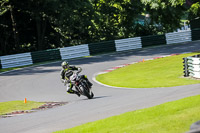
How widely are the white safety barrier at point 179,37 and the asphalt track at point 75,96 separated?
1393 millimetres

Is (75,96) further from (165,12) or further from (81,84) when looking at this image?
(165,12)

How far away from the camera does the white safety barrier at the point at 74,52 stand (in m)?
32.0

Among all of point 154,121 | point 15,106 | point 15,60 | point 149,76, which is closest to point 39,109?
point 15,106

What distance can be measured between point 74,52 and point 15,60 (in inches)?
203

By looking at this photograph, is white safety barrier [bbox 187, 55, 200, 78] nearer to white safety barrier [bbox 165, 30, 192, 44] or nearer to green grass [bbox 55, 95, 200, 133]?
green grass [bbox 55, 95, 200, 133]

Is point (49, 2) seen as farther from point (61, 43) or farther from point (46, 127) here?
point (46, 127)

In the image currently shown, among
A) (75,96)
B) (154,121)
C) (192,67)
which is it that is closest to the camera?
(154,121)

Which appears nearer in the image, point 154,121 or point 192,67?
point 154,121

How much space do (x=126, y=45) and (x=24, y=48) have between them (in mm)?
11763

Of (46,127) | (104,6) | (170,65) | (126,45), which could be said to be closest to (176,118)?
(46,127)

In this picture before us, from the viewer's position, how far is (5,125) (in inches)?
432

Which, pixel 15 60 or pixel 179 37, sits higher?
pixel 179 37

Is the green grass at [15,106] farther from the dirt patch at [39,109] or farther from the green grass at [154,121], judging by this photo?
the green grass at [154,121]

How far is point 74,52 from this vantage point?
3219 centimetres
